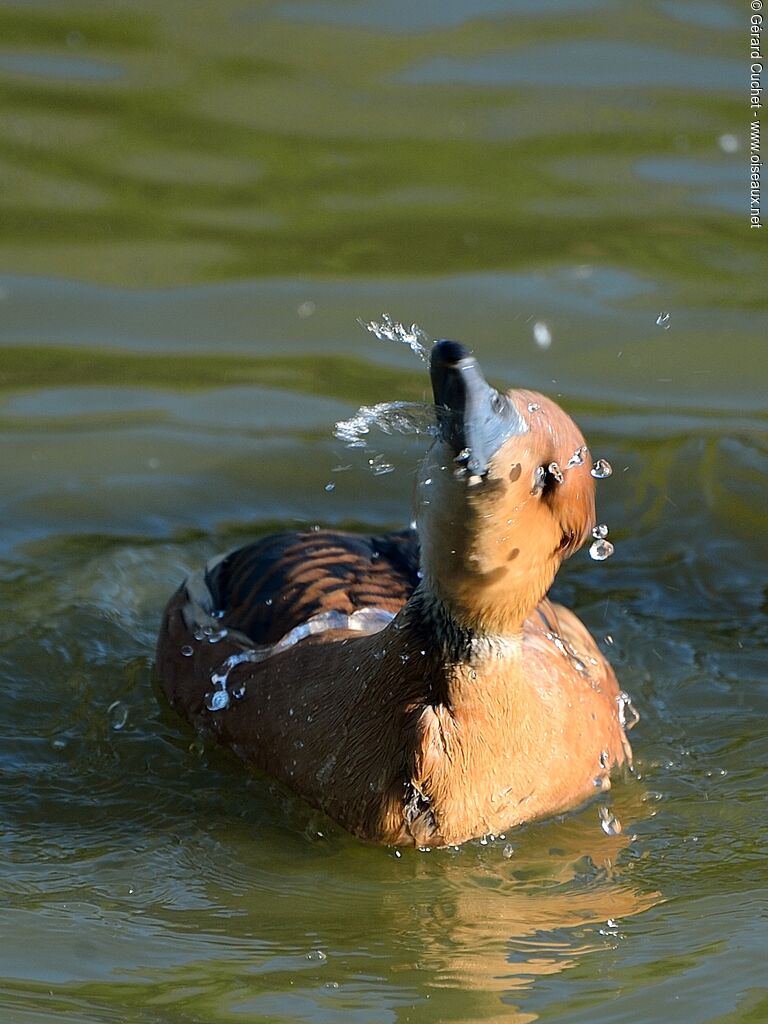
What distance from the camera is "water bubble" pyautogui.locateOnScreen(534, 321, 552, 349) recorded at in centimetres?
799

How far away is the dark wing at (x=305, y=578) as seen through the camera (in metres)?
5.16

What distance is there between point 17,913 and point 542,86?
6.27 m

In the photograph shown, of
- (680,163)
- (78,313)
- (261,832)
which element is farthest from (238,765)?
(680,163)

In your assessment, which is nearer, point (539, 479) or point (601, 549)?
point (539, 479)

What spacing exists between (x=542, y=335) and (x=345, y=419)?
118 cm

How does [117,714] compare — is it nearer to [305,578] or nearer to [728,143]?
[305,578]

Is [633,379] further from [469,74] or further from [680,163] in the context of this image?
[469,74]

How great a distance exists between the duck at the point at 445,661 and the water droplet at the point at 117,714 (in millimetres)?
165

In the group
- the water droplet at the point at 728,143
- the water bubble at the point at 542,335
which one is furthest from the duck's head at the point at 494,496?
the water droplet at the point at 728,143

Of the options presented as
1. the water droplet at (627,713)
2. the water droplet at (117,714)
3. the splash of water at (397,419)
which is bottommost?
the water droplet at (117,714)

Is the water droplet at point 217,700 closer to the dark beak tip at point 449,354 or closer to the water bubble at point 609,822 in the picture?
the water bubble at point 609,822

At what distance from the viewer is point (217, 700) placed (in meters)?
5.07

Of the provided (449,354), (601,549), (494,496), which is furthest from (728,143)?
(449,354)

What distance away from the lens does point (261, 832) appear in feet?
15.2
